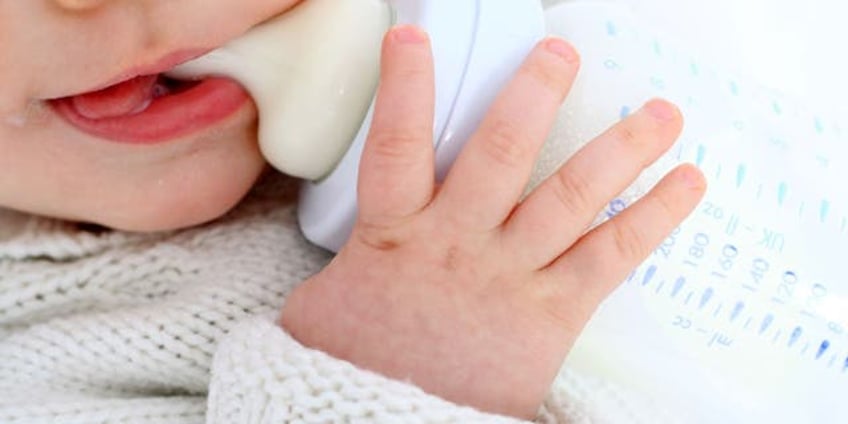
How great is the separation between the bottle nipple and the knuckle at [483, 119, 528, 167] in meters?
0.08

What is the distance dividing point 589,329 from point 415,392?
0.12m

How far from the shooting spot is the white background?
1.00 meters

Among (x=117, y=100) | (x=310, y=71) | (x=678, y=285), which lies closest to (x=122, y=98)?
(x=117, y=100)

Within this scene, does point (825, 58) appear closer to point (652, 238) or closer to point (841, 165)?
point (841, 165)

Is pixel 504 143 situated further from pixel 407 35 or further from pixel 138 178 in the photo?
pixel 138 178

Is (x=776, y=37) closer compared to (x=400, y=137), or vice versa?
(x=400, y=137)

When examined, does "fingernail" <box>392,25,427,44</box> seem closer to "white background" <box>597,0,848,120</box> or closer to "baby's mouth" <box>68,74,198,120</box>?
"baby's mouth" <box>68,74,198,120</box>

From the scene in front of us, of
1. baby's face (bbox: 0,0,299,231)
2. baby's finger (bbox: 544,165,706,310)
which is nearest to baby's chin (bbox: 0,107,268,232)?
baby's face (bbox: 0,0,299,231)

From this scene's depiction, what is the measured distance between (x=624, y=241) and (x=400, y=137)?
0.13 metres

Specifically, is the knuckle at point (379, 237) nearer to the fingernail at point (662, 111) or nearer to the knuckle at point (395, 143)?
the knuckle at point (395, 143)

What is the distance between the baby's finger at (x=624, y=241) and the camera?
65 cm

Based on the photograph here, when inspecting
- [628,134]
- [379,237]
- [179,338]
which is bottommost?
[179,338]

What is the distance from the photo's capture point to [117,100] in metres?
0.70

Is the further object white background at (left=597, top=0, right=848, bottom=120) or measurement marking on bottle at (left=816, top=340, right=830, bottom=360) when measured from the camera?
white background at (left=597, top=0, right=848, bottom=120)
